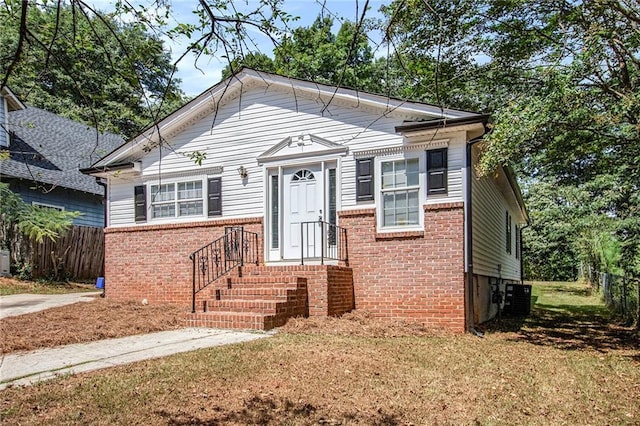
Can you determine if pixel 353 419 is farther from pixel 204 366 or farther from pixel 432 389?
pixel 204 366

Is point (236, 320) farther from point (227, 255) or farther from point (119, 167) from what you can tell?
point (119, 167)

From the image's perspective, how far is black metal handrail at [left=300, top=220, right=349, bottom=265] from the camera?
33.2 ft

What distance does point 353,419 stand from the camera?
4.23m

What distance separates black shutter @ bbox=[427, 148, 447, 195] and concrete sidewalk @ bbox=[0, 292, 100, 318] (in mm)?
7866

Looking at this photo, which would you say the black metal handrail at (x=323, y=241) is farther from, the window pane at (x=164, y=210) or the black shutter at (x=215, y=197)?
the window pane at (x=164, y=210)

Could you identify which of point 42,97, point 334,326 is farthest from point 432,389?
point 42,97

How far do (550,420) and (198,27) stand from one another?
428 cm

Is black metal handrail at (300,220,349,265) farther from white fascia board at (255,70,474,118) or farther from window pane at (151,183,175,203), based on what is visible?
window pane at (151,183,175,203)

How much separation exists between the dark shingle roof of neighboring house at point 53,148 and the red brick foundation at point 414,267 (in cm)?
1000

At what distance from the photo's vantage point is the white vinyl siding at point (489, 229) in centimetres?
1030

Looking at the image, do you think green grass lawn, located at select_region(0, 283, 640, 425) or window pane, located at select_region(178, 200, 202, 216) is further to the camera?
window pane, located at select_region(178, 200, 202, 216)

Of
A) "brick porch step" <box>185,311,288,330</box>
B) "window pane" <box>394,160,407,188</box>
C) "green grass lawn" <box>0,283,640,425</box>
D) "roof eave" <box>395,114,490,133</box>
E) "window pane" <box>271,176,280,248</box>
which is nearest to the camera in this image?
"green grass lawn" <box>0,283,640,425</box>

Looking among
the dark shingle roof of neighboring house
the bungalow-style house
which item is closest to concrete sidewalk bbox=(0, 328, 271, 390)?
the bungalow-style house

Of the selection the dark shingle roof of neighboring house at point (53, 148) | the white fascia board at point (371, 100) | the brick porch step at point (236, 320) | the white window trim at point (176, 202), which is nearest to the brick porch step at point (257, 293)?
the brick porch step at point (236, 320)
